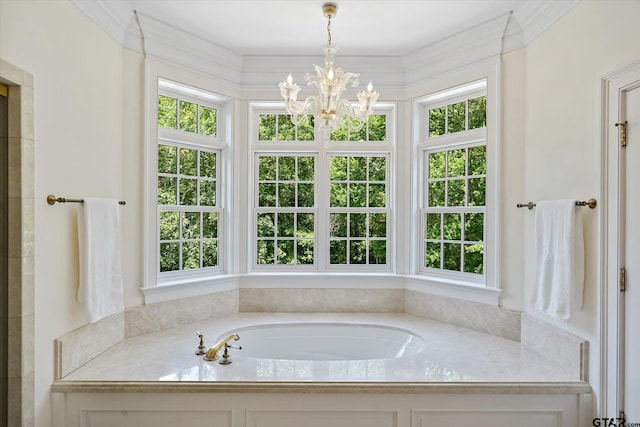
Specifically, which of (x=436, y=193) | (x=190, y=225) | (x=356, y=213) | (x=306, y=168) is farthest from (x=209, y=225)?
(x=436, y=193)

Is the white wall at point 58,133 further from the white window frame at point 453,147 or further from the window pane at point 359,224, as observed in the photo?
the white window frame at point 453,147

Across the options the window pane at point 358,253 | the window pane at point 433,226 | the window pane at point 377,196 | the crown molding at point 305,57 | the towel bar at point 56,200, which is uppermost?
the crown molding at point 305,57

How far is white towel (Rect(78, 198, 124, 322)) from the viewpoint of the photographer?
7.42 ft

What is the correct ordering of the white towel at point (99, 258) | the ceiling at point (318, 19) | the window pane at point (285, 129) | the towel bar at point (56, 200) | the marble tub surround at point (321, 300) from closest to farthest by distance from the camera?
1. the towel bar at point (56, 200)
2. the white towel at point (99, 258)
3. the ceiling at point (318, 19)
4. the marble tub surround at point (321, 300)
5. the window pane at point (285, 129)

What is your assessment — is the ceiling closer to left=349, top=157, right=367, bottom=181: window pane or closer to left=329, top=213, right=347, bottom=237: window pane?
left=349, top=157, right=367, bottom=181: window pane

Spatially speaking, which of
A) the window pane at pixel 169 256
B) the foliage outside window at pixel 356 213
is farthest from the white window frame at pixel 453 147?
the window pane at pixel 169 256

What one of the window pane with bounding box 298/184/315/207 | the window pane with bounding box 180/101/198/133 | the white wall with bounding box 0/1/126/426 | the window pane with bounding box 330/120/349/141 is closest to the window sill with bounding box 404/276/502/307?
the window pane with bounding box 298/184/315/207

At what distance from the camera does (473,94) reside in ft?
10.5

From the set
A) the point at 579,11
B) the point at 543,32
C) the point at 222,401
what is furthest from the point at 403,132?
the point at 222,401

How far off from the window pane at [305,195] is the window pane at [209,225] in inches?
29.5

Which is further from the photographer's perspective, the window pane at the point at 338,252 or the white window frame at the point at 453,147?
the window pane at the point at 338,252

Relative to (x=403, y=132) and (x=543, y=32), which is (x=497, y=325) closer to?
(x=403, y=132)

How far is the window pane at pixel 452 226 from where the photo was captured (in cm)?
332

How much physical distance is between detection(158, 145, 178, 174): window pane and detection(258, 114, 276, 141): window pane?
78cm
